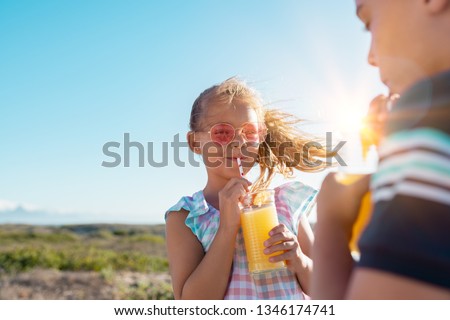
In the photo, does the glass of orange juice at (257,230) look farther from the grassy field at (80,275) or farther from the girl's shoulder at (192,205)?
the grassy field at (80,275)

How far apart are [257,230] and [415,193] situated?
7.00 ft

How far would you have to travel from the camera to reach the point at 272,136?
368 centimetres

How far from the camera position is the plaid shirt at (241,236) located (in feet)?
9.52

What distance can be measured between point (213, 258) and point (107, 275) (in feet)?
31.5

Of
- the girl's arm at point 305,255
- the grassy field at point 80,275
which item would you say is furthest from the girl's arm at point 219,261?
the grassy field at point 80,275

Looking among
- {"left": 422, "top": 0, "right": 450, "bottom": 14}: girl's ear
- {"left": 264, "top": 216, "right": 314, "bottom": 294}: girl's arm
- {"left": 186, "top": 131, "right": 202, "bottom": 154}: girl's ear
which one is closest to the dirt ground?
{"left": 186, "top": 131, "right": 202, "bottom": 154}: girl's ear

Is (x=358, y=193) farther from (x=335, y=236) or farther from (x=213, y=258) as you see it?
(x=213, y=258)

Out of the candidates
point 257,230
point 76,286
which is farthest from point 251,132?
point 76,286

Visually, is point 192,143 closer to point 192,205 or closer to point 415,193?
point 192,205

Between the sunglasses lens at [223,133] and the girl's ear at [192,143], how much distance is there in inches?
10.7

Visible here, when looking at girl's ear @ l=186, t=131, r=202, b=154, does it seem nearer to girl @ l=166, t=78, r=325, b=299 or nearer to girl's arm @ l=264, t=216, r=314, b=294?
girl @ l=166, t=78, r=325, b=299

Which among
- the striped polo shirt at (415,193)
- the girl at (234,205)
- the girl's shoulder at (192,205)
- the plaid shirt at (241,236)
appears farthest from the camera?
the girl's shoulder at (192,205)

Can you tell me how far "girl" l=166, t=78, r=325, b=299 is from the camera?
2.77 metres
